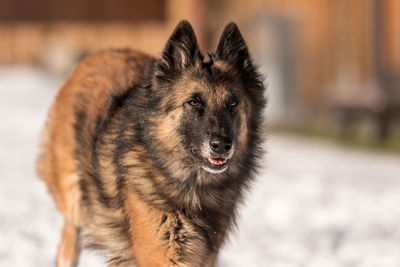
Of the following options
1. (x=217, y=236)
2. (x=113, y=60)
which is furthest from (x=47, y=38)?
(x=217, y=236)

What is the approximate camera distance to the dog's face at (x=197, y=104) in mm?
3746

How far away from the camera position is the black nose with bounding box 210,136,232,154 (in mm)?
3623

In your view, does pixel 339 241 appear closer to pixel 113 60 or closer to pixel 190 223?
pixel 190 223

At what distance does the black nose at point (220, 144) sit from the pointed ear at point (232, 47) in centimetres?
65

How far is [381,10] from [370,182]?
5532 millimetres

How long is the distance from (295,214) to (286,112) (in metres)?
9.39

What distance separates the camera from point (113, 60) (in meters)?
4.75

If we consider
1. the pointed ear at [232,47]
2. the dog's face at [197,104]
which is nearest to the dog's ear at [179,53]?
the dog's face at [197,104]

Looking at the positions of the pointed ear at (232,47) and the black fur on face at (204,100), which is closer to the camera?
the black fur on face at (204,100)

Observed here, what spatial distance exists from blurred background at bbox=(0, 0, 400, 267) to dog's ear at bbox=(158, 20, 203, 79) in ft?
4.00

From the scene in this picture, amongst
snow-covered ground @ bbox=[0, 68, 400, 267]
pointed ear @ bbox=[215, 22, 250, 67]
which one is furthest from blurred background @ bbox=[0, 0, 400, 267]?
pointed ear @ bbox=[215, 22, 250, 67]

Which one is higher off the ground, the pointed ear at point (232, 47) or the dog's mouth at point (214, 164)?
the pointed ear at point (232, 47)

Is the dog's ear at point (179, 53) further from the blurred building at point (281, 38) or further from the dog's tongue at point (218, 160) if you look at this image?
the blurred building at point (281, 38)

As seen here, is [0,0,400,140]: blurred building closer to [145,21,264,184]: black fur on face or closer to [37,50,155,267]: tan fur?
[37,50,155,267]: tan fur
